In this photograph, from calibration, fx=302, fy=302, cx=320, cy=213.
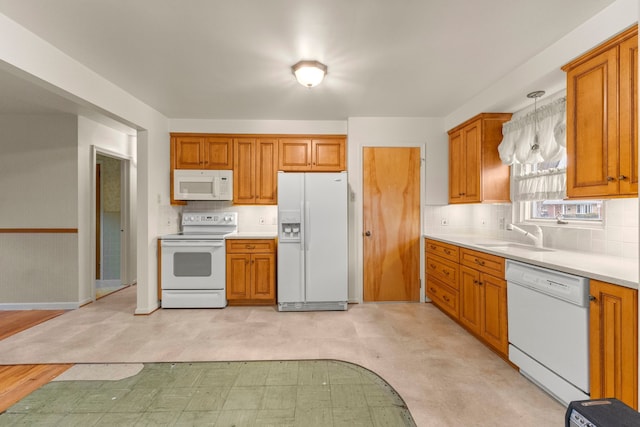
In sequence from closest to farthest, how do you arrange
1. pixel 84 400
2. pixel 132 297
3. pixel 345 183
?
pixel 84 400 < pixel 345 183 < pixel 132 297

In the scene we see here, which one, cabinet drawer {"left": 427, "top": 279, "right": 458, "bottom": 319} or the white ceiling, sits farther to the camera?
cabinet drawer {"left": 427, "top": 279, "right": 458, "bottom": 319}

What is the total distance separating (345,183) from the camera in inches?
142

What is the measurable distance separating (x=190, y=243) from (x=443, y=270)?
294 cm

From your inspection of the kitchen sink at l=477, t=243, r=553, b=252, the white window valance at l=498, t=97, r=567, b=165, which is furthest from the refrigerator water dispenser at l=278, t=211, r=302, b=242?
the white window valance at l=498, t=97, r=567, b=165

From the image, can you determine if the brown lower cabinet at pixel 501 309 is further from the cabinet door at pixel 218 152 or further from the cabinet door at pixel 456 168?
the cabinet door at pixel 218 152

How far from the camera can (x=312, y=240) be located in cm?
359

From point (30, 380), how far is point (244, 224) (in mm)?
2537

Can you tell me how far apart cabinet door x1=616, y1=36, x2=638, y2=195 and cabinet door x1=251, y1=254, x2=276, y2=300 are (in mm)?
3154

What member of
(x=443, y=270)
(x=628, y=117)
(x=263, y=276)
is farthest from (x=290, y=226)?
(x=628, y=117)

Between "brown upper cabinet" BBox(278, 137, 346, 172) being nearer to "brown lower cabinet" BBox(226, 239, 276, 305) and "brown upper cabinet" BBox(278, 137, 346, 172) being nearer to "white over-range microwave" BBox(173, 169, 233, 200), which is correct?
"white over-range microwave" BBox(173, 169, 233, 200)

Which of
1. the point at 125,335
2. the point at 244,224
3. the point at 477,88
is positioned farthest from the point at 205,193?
the point at 477,88

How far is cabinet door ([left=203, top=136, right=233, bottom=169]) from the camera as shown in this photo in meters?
3.95

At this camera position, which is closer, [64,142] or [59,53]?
[59,53]

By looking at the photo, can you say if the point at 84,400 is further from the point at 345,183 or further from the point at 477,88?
the point at 477,88
